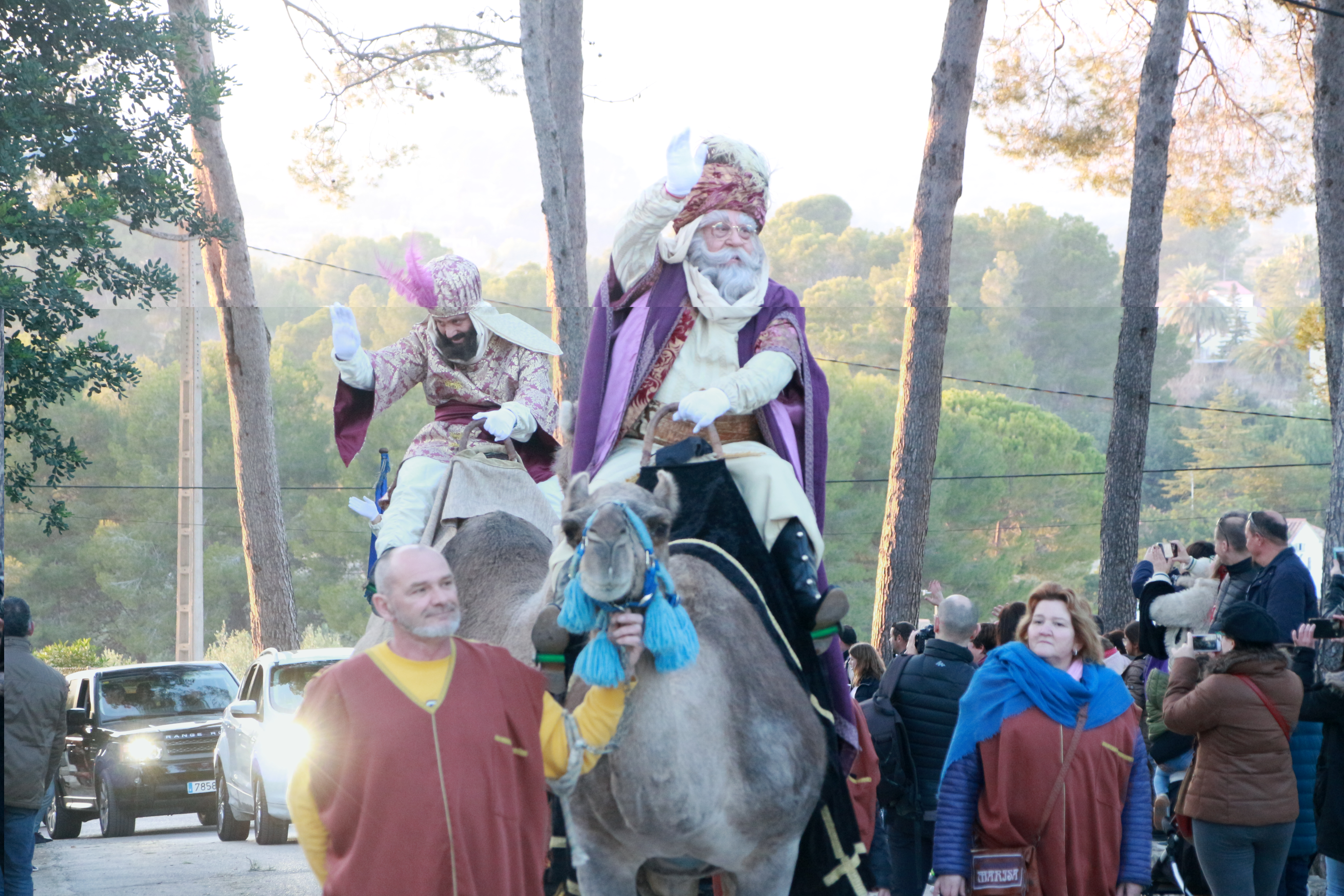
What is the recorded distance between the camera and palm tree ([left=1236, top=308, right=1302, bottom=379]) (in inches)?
285

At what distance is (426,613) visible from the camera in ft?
12.2

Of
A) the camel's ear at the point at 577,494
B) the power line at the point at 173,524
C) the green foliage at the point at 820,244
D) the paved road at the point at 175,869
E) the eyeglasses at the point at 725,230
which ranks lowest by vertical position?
the paved road at the point at 175,869

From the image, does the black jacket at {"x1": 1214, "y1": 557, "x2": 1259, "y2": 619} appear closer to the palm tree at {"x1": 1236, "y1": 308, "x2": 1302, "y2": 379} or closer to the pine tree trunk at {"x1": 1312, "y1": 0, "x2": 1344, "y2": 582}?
the palm tree at {"x1": 1236, "y1": 308, "x2": 1302, "y2": 379}

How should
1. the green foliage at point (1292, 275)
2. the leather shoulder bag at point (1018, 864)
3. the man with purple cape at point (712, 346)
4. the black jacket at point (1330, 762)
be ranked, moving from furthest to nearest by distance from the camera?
the green foliage at point (1292, 275) < the black jacket at point (1330, 762) < the man with purple cape at point (712, 346) < the leather shoulder bag at point (1018, 864)

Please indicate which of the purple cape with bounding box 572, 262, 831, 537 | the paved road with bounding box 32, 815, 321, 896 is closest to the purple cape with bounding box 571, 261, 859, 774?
the purple cape with bounding box 572, 262, 831, 537

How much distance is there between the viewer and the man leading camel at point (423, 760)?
3613 mm

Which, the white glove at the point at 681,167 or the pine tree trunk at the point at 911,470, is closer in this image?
the white glove at the point at 681,167

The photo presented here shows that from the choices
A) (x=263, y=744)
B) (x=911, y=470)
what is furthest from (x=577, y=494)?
(x=263, y=744)

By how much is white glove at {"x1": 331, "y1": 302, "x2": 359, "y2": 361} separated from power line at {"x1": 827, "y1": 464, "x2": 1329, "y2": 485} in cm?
271

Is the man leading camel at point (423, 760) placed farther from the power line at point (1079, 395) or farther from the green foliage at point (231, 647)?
the power line at point (1079, 395)

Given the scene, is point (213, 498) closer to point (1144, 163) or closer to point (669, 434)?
point (669, 434)

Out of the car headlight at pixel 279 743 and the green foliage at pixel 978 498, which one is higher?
the green foliage at pixel 978 498

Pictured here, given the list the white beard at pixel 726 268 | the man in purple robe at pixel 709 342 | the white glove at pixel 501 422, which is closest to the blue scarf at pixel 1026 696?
the man in purple robe at pixel 709 342

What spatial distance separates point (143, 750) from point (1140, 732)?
6.95 m
